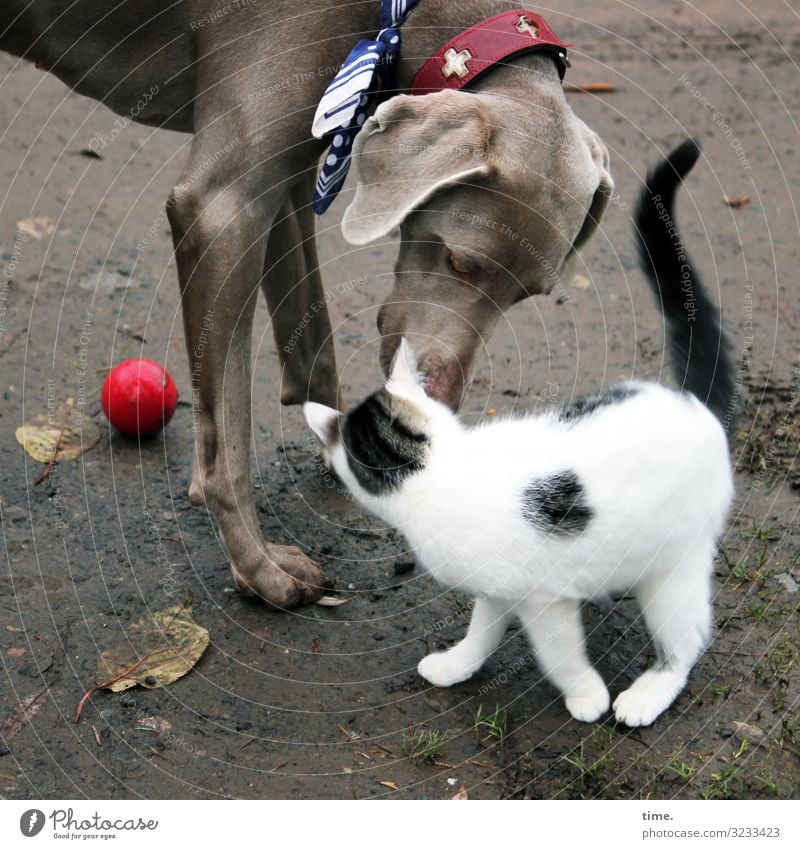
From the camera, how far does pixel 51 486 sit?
3.85 meters

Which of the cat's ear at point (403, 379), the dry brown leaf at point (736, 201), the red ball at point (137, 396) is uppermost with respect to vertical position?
the cat's ear at point (403, 379)

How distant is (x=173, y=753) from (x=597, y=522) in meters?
1.29

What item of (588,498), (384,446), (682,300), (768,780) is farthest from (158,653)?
(682,300)

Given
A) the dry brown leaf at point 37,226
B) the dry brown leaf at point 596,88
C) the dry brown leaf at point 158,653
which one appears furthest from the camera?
the dry brown leaf at point 596,88

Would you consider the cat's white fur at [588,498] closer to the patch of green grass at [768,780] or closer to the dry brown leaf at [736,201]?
the patch of green grass at [768,780]

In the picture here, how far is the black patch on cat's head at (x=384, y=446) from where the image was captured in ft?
8.87

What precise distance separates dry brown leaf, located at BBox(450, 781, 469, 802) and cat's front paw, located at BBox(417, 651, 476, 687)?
1.11 feet

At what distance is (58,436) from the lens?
13.4 ft

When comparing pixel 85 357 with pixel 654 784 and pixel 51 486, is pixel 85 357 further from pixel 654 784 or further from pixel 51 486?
pixel 654 784

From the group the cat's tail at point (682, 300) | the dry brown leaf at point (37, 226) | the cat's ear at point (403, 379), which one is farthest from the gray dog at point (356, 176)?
the dry brown leaf at point (37, 226)

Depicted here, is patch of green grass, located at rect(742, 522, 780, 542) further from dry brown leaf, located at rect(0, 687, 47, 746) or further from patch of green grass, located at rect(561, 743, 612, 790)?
dry brown leaf, located at rect(0, 687, 47, 746)

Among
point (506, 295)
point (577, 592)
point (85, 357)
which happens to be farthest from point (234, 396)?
point (85, 357)

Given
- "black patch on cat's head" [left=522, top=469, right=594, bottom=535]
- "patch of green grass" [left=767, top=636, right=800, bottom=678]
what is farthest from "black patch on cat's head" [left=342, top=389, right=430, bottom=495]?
"patch of green grass" [left=767, top=636, right=800, bottom=678]

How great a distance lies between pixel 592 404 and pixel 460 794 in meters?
1.06
